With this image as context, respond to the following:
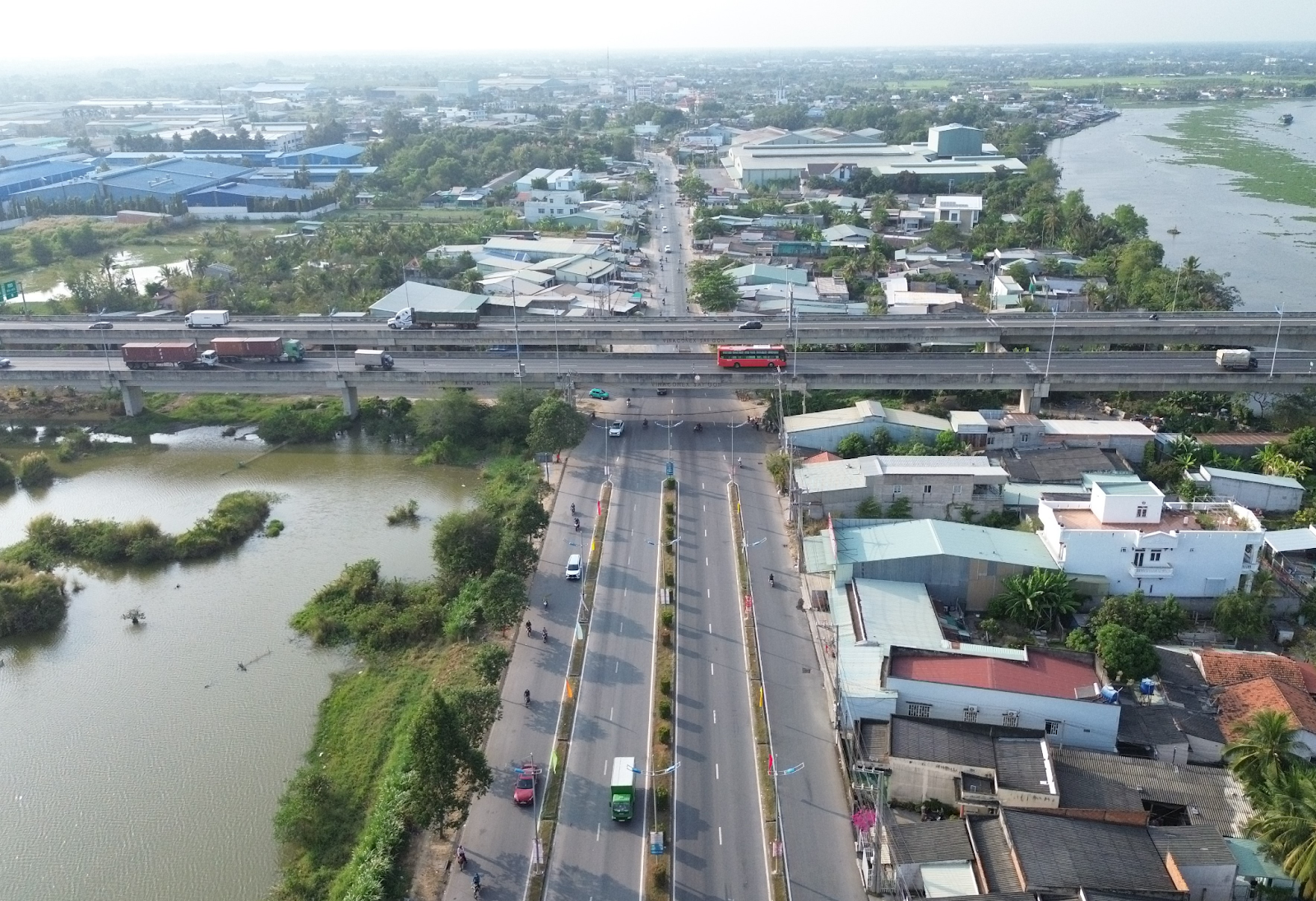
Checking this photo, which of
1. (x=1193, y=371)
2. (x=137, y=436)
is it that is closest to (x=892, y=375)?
(x=1193, y=371)

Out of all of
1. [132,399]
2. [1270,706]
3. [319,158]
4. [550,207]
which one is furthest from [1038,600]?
[319,158]

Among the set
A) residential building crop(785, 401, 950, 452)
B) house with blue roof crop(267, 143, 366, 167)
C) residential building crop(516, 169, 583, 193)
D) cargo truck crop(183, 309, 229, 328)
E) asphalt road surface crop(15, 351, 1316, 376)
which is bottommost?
residential building crop(785, 401, 950, 452)

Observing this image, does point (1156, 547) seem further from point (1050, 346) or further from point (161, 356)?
point (161, 356)

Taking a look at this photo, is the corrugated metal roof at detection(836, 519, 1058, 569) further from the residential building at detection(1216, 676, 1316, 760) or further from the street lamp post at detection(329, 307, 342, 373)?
the street lamp post at detection(329, 307, 342, 373)

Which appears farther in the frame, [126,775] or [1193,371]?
[1193,371]

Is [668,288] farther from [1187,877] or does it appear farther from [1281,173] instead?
[1281,173]

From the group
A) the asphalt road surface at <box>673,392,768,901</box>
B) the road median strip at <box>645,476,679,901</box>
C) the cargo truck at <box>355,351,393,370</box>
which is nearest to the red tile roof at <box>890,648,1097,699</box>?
the asphalt road surface at <box>673,392,768,901</box>

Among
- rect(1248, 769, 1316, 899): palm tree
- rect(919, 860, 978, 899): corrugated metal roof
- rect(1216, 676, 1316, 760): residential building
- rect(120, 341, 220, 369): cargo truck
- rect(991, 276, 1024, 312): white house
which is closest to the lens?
rect(1248, 769, 1316, 899): palm tree
